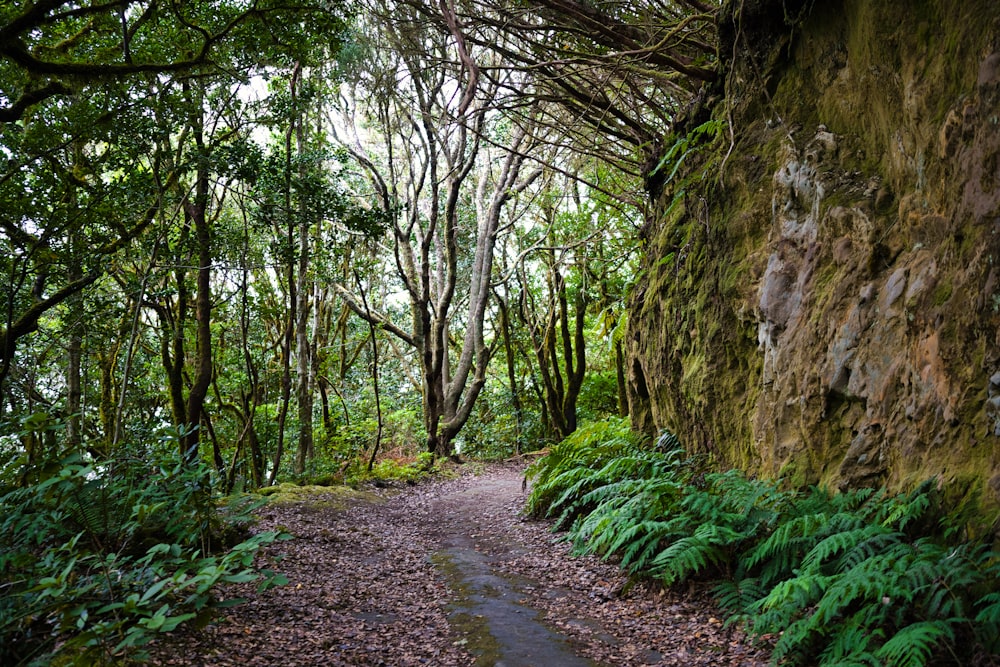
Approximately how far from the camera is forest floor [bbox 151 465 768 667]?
169 inches

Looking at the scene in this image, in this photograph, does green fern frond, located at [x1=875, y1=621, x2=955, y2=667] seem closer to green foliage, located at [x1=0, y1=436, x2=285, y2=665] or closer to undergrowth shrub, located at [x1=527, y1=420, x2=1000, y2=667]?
undergrowth shrub, located at [x1=527, y1=420, x2=1000, y2=667]

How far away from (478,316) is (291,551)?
11.5 metres

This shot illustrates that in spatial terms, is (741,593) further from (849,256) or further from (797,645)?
(849,256)

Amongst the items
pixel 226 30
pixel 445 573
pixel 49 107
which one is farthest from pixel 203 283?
pixel 445 573

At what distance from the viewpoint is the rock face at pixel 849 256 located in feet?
12.4

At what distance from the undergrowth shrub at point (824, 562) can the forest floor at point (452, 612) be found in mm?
308

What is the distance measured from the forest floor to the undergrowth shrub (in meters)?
0.31

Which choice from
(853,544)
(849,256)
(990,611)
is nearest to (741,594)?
(853,544)

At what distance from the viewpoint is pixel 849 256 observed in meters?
5.05

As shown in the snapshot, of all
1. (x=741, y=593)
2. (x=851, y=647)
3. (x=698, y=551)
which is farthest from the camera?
(x=698, y=551)

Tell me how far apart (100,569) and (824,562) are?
4.69 m

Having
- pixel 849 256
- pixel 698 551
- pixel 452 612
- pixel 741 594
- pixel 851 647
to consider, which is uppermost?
pixel 849 256

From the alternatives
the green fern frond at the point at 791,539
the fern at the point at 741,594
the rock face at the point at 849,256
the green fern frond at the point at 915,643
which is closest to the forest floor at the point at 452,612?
the fern at the point at 741,594

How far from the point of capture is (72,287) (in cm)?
900
